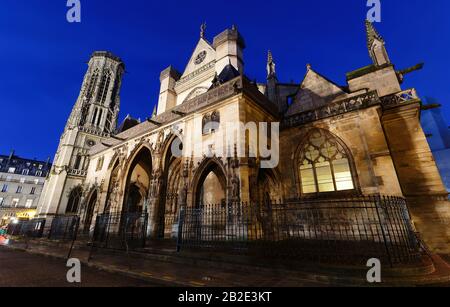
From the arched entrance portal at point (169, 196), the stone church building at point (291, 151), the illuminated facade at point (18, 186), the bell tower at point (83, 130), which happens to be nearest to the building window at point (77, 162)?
the bell tower at point (83, 130)

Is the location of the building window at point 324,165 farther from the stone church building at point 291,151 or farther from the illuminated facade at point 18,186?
the illuminated facade at point 18,186

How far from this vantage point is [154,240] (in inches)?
410

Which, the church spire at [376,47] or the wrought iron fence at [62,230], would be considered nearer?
the church spire at [376,47]

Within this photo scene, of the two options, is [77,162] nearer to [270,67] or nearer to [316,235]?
[270,67]

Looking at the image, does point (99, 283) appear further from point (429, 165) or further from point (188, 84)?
point (188, 84)

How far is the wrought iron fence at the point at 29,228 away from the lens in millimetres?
16438

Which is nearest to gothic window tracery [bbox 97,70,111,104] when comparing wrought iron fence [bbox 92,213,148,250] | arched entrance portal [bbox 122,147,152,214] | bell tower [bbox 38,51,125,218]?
bell tower [bbox 38,51,125,218]

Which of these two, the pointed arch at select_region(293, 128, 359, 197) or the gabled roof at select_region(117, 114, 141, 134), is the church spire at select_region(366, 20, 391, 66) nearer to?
the pointed arch at select_region(293, 128, 359, 197)

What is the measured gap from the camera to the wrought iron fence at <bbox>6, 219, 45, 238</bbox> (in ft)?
53.9

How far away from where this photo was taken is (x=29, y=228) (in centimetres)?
1839

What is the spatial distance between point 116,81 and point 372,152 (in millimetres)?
39158

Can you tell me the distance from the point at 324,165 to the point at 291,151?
76.6 inches

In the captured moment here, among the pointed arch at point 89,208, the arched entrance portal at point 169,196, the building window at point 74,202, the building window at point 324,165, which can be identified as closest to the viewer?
the building window at point 324,165

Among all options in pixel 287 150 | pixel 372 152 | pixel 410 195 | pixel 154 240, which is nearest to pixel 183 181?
pixel 154 240
